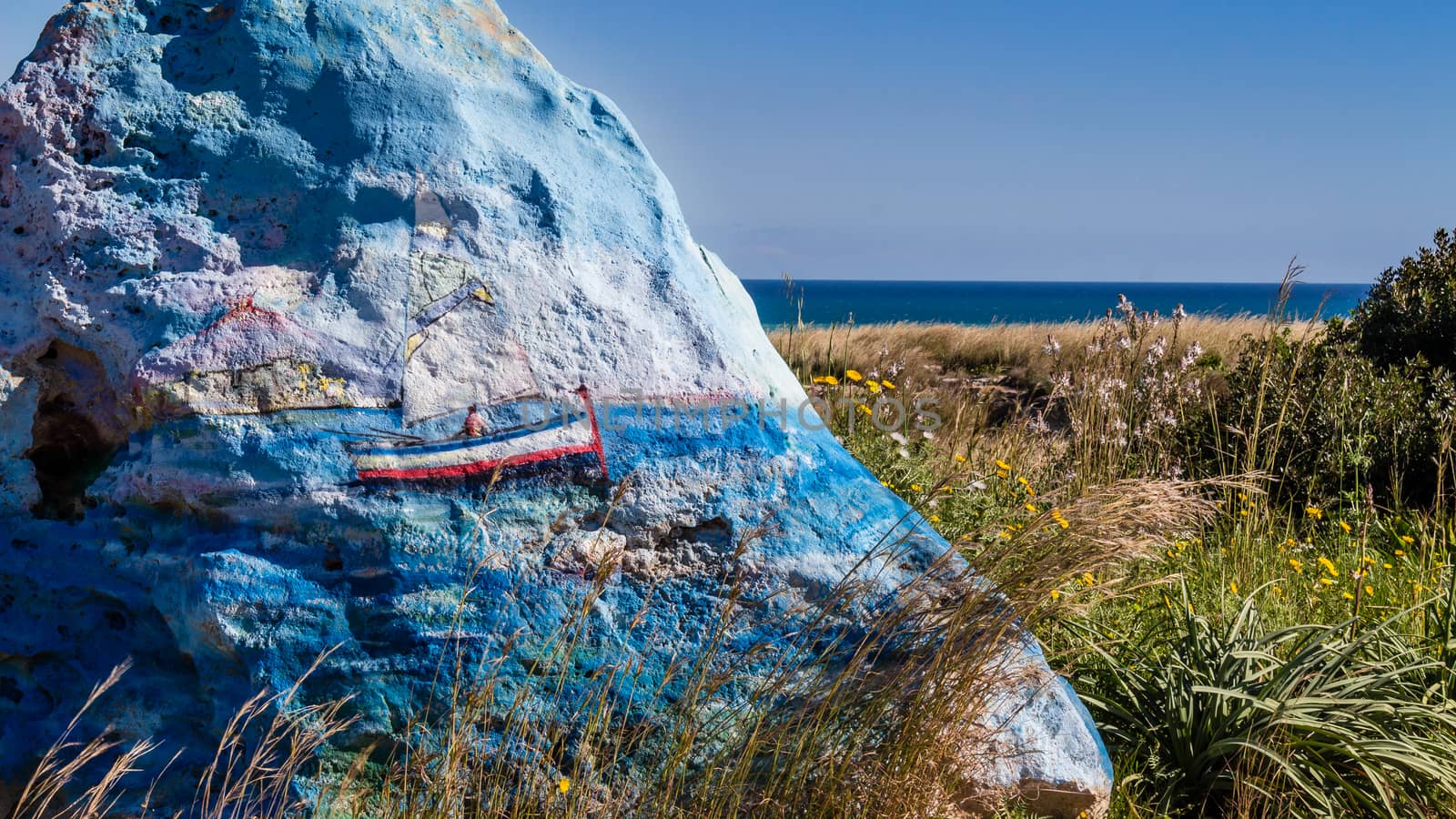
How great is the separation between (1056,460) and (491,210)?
3.90 meters

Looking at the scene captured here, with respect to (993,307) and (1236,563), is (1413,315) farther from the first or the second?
(993,307)

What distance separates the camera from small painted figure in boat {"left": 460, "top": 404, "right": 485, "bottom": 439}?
8.68 ft

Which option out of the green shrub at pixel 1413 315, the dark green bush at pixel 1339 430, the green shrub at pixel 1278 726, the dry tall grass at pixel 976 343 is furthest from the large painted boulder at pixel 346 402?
the dry tall grass at pixel 976 343

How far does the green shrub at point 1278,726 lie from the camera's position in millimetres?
2828

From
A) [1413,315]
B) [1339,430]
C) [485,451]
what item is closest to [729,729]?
[485,451]

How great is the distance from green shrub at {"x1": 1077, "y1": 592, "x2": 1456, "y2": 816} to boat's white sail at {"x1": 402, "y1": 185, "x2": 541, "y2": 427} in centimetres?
180

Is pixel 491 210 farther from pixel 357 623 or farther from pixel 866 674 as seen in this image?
pixel 866 674

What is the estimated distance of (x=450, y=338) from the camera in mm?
2701

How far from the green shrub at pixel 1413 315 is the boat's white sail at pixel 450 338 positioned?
20.7 ft

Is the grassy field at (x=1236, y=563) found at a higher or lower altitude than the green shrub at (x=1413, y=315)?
lower

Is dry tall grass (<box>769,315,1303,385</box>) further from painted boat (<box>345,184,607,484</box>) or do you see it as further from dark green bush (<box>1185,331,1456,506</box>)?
painted boat (<box>345,184,607,484</box>)

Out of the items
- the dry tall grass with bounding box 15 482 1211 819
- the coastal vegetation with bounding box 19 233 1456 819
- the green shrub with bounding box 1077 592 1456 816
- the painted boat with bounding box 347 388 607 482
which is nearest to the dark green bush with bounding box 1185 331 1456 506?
the coastal vegetation with bounding box 19 233 1456 819

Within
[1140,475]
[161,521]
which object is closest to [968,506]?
[1140,475]

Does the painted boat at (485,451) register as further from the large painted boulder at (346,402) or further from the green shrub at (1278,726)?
the green shrub at (1278,726)
